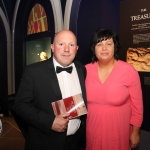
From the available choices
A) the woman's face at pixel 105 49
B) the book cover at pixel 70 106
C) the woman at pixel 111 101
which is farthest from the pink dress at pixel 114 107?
the book cover at pixel 70 106

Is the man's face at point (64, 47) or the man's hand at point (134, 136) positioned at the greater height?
the man's face at point (64, 47)

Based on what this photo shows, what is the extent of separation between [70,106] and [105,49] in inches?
27.2

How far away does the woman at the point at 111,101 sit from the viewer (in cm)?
180

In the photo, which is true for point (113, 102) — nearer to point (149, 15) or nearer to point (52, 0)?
point (149, 15)

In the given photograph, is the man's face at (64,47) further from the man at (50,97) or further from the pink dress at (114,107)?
the pink dress at (114,107)

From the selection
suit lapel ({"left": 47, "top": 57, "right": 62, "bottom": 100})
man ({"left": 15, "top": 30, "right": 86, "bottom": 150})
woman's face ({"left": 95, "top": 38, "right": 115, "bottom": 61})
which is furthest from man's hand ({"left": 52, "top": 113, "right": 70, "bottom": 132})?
woman's face ({"left": 95, "top": 38, "right": 115, "bottom": 61})

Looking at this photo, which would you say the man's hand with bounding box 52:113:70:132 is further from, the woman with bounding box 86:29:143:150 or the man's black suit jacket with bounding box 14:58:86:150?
the woman with bounding box 86:29:143:150

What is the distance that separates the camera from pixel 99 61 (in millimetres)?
1944

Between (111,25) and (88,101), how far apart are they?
4.87ft

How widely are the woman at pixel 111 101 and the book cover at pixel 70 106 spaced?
0.33 metres

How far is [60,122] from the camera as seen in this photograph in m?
1.52

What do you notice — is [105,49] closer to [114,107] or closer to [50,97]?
[114,107]

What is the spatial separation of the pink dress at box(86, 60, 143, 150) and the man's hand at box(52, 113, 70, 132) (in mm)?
425

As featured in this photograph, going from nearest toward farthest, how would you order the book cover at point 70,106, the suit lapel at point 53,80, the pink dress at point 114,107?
the book cover at point 70,106, the suit lapel at point 53,80, the pink dress at point 114,107
